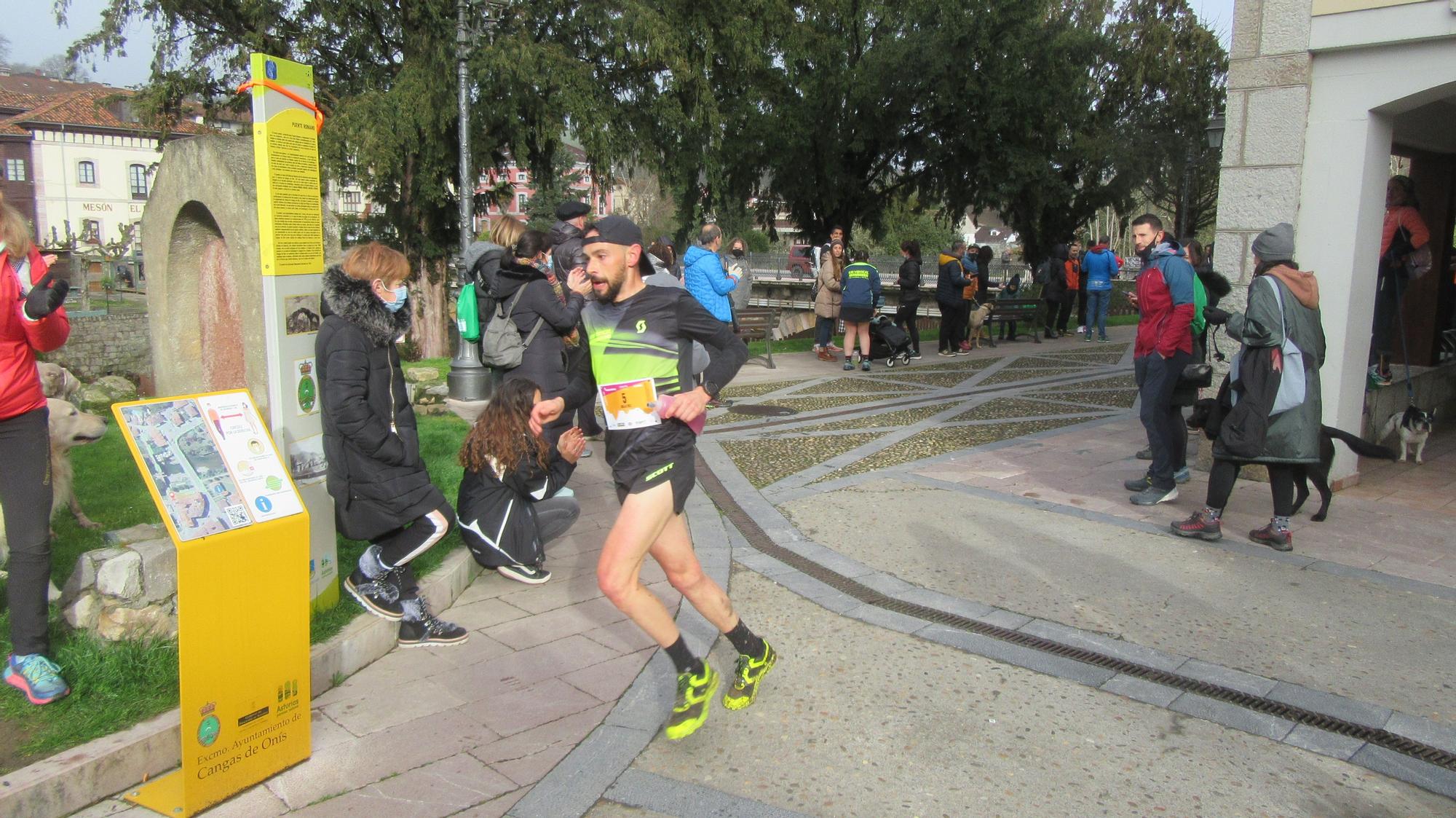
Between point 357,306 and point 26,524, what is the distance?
1.39m

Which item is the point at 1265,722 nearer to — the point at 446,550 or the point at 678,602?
the point at 678,602

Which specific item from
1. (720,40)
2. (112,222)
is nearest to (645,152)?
(720,40)

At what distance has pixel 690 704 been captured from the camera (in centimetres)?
367

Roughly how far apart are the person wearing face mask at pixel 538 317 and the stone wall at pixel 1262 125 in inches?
182

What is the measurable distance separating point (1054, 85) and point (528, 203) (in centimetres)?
4646

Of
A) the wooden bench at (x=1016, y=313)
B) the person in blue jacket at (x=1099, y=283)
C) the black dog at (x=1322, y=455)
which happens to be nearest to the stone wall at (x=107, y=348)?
the wooden bench at (x=1016, y=313)

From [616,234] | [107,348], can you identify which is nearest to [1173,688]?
[616,234]

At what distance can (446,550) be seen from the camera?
17.6ft

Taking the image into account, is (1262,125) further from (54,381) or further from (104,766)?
(54,381)

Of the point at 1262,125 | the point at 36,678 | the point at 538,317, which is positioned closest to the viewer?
the point at 36,678

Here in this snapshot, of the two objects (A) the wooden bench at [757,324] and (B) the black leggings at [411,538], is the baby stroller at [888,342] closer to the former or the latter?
(A) the wooden bench at [757,324]

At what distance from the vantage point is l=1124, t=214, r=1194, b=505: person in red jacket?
6.52 meters

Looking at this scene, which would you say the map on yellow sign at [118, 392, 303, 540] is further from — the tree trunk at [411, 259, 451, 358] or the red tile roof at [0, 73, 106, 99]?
the red tile roof at [0, 73, 106, 99]

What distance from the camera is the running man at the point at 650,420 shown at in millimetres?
3578
